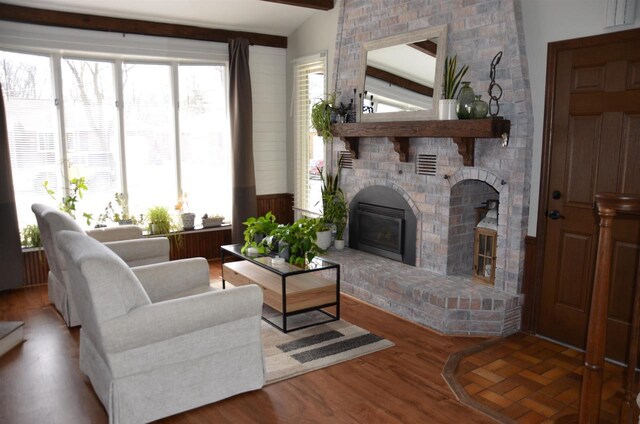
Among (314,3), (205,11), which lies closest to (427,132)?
(314,3)

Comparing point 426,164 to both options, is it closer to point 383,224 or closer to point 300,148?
point 383,224

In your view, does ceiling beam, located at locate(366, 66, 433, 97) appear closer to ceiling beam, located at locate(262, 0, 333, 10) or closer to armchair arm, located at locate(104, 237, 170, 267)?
ceiling beam, located at locate(262, 0, 333, 10)

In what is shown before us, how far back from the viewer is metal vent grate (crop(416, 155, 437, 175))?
4.61 metres

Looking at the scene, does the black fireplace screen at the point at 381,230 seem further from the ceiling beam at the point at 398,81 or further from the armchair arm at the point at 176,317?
the armchair arm at the point at 176,317

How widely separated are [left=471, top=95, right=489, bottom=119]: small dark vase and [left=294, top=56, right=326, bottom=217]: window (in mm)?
2328

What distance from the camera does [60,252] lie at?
143 inches

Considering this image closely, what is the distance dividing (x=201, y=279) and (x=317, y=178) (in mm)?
2726

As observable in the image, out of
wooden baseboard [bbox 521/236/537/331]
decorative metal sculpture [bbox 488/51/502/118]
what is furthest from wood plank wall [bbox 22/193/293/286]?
wooden baseboard [bbox 521/236/537/331]

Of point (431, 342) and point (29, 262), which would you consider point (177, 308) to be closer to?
point (431, 342)

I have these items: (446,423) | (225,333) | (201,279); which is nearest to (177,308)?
(225,333)

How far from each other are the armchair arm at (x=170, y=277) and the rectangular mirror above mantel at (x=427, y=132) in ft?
6.81

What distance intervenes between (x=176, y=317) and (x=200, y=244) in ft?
11.8

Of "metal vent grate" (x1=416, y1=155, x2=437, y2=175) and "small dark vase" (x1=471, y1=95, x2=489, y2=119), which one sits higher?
"small dark vase" (x1=471, y1=95, x2=489, y2=119)

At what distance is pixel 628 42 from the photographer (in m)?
3.29
